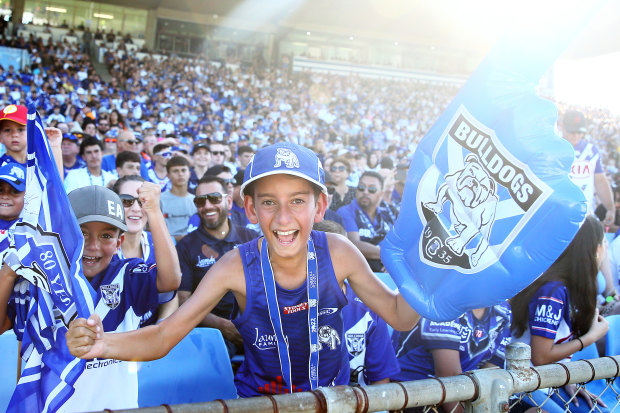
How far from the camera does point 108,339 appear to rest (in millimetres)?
1658

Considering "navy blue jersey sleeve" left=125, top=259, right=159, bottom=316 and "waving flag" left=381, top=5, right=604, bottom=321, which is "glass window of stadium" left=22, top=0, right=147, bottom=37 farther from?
"waving flag" left=381, top=5, right=604, bottom=321

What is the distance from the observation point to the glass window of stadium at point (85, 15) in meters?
29.7

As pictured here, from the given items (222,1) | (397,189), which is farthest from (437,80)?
(397,189)

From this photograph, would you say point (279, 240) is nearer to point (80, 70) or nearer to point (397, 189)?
point (397, 189)

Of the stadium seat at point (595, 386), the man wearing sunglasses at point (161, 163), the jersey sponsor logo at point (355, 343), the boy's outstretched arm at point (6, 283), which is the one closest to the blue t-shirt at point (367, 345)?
the jersey sponsor logo at point (355, 343)

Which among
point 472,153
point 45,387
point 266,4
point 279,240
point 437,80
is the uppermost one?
point 266,4

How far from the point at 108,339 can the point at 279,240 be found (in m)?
0.67

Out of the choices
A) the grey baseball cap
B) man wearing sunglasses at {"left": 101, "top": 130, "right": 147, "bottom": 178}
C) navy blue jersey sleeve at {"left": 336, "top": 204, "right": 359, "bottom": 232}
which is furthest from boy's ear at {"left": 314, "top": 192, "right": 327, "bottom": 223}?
man wearing sunglasses at {"left": 101, "top": 130, "right": 147, "bottom": 178}

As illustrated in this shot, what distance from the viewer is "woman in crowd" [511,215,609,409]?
2719 mm

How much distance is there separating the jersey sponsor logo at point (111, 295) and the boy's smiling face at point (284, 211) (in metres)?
0.74

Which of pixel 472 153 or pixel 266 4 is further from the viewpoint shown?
pixel 266 4

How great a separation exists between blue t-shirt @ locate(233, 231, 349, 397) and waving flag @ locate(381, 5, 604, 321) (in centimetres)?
39

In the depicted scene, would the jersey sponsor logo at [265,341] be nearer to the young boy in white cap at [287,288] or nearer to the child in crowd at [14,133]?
the young boy in white cap at [287,288]

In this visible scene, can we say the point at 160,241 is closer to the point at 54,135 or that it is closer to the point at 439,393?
the point at 54,135
